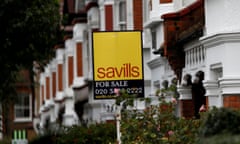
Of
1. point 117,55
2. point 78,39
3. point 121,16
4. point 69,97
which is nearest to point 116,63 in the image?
point 117,55

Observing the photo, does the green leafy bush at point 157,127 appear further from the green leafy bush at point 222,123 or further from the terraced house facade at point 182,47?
the green leafy bush at point 222,123

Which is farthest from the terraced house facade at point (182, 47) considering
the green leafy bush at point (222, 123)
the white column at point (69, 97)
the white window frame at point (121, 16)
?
the white column at point (69, 97)

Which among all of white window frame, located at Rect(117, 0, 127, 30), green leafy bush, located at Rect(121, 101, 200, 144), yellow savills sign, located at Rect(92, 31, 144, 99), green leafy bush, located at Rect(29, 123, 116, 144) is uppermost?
white window frame, located at Rect(117, 0, 127, 30)

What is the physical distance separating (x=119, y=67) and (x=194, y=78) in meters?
1.59

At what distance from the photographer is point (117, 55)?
17688 mm

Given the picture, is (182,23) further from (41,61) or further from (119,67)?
(41,61)

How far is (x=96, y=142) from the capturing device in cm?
2455

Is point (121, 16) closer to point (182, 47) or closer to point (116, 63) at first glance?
point (182, 47)

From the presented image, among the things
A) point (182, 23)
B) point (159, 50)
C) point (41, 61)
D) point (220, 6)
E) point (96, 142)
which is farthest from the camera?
point (41, 61)

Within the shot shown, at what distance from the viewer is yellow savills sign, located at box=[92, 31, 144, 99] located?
17.4 meters

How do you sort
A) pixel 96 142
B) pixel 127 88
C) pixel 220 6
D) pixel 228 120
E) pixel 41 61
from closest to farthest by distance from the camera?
1. pixel 228 120
2. pixel 220 6
3. pixel 127 88
4. pixel 96 142
5. pixel 41 61

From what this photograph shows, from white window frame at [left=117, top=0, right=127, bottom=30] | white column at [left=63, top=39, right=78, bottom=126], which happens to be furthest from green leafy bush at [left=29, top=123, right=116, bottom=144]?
white column at [left=63, top=39, right=78, bottom=126]

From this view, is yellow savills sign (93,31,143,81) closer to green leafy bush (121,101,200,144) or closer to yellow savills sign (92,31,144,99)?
yellow savills sign (92,31,144,99)

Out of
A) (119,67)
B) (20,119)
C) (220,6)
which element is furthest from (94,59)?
(20,119)
